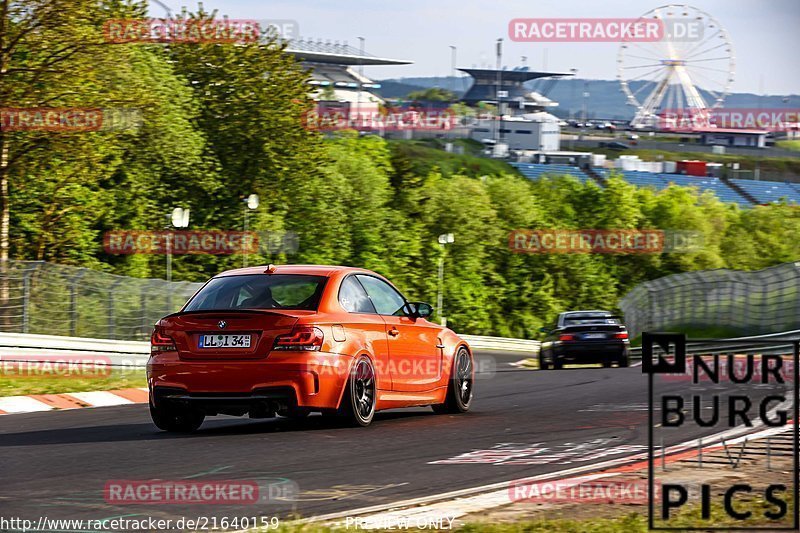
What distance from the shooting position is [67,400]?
14.3 m

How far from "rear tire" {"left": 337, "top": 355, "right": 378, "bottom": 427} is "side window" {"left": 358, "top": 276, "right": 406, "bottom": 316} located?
83 centimetres

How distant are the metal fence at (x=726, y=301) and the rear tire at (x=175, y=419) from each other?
19324mm

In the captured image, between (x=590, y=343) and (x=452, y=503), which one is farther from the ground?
(x=452, y=503)

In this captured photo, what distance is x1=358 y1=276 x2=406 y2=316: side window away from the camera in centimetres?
1162

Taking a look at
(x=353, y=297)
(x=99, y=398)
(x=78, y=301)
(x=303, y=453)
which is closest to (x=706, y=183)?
(x=78, y=301)

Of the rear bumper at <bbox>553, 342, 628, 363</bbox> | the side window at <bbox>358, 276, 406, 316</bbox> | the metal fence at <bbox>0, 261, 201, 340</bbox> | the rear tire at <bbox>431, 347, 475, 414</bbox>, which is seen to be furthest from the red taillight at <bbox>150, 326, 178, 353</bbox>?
the rear bumper at <bbox>553, 342, 628, 363</bbox>

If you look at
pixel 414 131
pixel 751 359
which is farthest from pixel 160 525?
pixel 414 131

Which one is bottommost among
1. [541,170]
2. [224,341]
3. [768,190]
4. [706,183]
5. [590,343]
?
[590,343]

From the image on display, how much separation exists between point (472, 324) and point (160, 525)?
7891 centimetres

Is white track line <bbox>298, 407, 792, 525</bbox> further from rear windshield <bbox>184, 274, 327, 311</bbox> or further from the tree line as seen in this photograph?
the tree line

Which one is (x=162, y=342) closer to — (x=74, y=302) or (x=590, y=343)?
(x=74, y=302)

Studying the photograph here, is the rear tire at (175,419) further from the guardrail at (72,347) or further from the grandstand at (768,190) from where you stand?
the grandstand at (768,190)

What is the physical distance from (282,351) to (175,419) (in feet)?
4.67

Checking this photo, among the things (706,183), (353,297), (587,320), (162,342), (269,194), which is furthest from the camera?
(706,183)
